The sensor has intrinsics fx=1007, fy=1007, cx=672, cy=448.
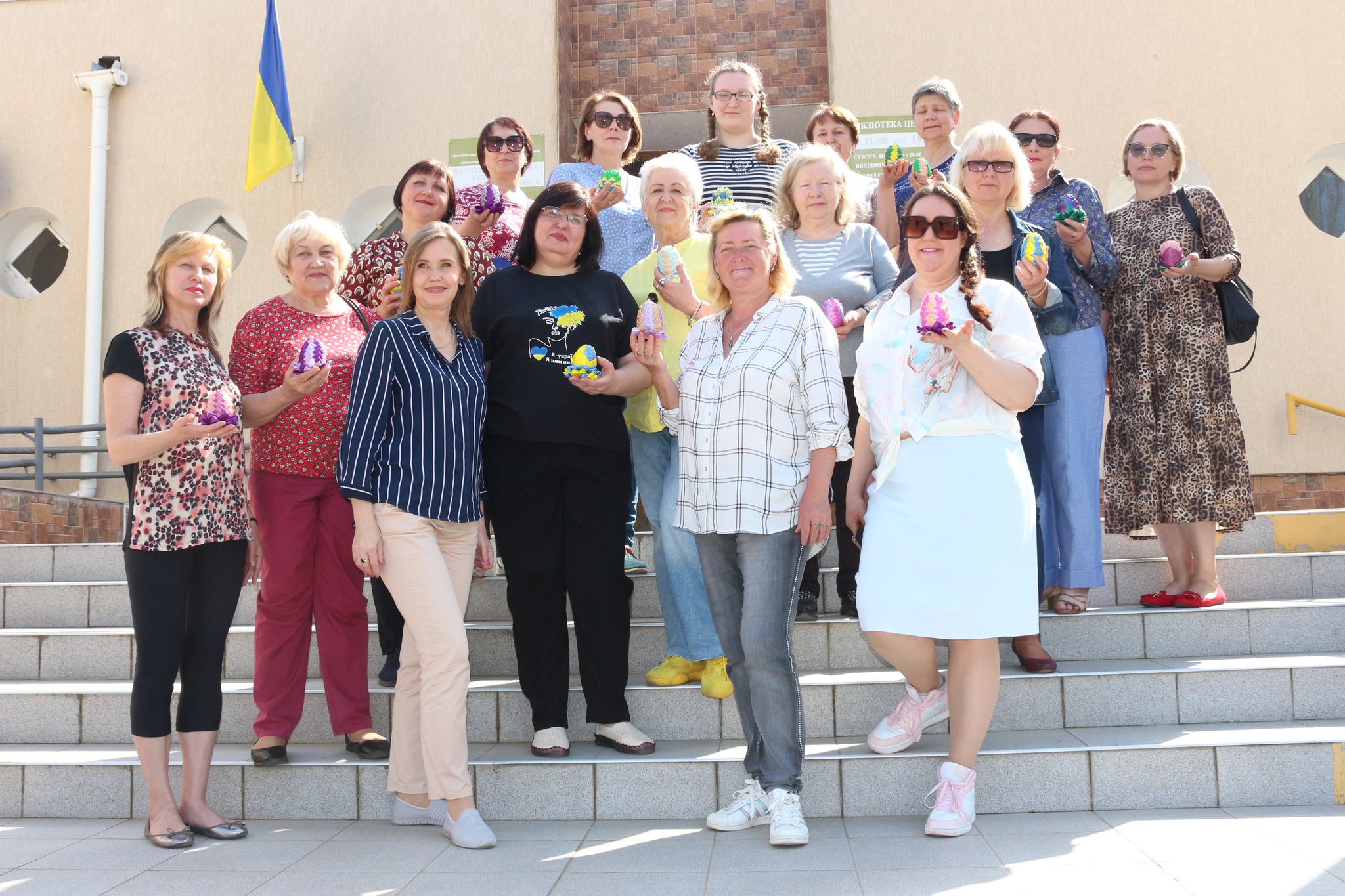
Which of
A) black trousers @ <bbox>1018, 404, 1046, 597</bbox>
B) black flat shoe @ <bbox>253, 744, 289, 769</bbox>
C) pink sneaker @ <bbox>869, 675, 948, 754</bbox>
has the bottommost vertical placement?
black flat shoe @ <bbox>253, 744, 289, 769</bbox>

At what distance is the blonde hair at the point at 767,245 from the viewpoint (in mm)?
3393

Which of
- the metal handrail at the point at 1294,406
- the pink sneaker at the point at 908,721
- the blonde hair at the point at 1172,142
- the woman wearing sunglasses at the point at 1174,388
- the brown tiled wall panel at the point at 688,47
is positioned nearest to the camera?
the pink sneaker at the point at 908,721

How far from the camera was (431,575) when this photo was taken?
3.30 meters

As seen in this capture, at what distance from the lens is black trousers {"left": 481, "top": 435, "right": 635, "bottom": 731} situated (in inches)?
140

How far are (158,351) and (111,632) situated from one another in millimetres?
1802

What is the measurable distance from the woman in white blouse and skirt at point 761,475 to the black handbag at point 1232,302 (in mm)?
2223

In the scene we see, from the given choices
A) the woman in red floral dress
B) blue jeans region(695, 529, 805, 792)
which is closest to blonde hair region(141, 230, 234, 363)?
the woman in red floral dress

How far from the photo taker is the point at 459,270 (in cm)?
352

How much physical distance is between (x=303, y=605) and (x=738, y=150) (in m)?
2.87

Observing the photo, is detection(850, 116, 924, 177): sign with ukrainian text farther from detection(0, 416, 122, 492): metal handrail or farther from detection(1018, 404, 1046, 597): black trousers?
detection(0, 416, 122, 492): metal handrail

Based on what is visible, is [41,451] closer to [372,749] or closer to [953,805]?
[372,749]

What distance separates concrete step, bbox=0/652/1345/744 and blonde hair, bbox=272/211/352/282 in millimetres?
1708

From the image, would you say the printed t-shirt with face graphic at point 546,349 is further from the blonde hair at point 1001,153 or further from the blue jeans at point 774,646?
the blonde hair at point 1001,153

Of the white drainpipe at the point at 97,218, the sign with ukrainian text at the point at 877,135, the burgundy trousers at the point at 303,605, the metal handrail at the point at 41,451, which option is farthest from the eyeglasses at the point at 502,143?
the white drainpipe at the point at 97,218
